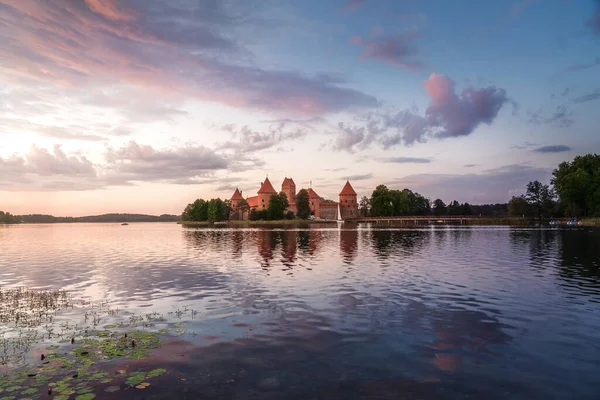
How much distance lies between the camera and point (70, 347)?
14500 mm

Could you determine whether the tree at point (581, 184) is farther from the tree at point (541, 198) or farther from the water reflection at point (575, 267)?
the water reflection at point (575, 267)

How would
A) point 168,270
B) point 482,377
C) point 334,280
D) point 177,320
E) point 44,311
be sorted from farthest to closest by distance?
point 168,270 < point 334,280 < point 44,311 < point 177,320 < point 482,377

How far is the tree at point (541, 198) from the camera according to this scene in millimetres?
180625

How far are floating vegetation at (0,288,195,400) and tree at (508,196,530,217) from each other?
198 metres

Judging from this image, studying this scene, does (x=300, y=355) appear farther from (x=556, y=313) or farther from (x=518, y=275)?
(x=518, y=275)

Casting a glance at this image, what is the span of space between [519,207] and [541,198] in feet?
33.3

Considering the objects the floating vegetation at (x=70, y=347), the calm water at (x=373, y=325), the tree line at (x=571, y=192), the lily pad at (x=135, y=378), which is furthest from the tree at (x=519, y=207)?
the lily pad at (x=135, y=378)

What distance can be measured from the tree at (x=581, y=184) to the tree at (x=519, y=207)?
34.7 m

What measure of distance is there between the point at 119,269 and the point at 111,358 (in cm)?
2568

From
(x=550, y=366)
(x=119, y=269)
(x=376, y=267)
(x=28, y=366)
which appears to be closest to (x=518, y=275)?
(x=376, y=267)

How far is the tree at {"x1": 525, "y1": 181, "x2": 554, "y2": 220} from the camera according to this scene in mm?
180625

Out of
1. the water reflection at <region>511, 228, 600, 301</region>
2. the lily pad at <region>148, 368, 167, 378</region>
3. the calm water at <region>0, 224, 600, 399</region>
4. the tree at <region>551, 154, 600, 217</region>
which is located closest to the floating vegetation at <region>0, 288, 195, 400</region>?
the lily pad at <region>148, 368, 167, 378</region>

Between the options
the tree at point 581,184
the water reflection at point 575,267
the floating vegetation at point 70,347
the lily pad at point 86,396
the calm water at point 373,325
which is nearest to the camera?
the lily pad at point 86,396

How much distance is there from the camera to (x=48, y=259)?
4616 centimetres
